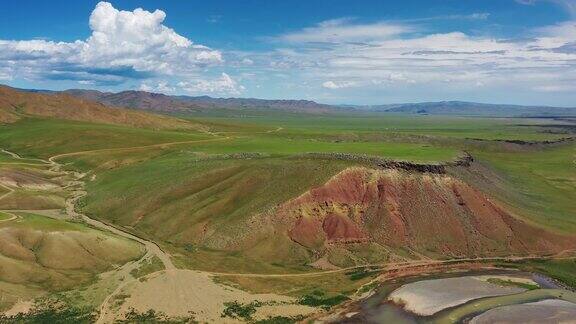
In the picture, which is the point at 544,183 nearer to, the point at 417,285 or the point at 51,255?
the point at 417,285

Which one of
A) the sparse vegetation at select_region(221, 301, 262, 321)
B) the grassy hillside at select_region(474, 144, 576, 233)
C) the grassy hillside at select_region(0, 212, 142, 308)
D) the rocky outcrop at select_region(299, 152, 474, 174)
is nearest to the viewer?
the sparse vegetation at select_region(221, 301, 262, 321)

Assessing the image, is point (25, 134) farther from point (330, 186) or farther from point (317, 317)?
point (317, 317)

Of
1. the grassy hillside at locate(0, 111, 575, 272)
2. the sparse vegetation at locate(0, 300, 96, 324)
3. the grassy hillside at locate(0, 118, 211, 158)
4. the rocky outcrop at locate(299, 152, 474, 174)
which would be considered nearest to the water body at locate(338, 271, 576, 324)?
the grassy hillside at locate(0, 111, 575, 272)

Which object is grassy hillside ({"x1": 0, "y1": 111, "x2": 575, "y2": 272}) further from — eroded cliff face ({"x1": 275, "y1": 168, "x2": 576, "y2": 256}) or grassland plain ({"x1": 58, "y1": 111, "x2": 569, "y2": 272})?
eroded cliff face ({"x1": 275, "y1": 168, "x2": 576, "y2": 256})

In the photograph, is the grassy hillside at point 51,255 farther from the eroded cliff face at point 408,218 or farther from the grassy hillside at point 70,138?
the grassy hillside at point 70,138

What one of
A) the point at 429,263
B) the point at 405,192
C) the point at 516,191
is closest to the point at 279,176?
the point at 405,192

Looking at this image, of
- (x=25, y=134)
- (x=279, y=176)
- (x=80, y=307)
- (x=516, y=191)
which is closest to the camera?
(x=80, y=307)

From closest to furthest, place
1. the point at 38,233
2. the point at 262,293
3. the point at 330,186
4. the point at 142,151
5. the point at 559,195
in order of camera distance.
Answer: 1. the point at 262,293
2. the point at 38,233
3. the point at 330,186
4. the point at 559,195
5. the point at 142,151

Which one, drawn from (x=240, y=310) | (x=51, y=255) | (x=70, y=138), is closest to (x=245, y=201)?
(x=51, y=255)
